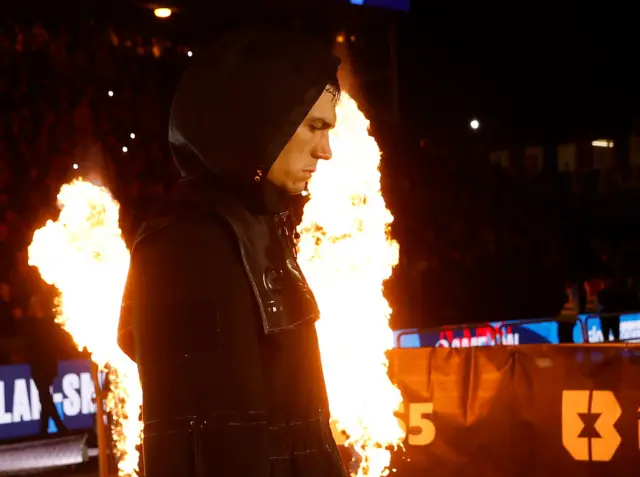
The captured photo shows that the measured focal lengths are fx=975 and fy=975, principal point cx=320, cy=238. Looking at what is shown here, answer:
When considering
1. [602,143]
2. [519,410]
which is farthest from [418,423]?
[602,143]

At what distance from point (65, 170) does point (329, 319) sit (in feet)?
25.2

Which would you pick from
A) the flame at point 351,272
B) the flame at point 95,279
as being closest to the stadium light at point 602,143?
the flame at point 351,272

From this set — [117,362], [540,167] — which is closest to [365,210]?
[117,362]

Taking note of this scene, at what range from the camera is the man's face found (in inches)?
80.5

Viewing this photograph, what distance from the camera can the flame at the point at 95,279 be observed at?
641 cm

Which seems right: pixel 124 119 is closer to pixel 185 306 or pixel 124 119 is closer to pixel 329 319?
pixel 329 319

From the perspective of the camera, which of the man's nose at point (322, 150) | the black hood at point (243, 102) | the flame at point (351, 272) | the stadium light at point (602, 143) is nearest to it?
the black hood at point (243, 102)

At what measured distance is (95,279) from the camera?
6.46m

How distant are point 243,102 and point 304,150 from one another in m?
0.19

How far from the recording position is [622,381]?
22.0 feet

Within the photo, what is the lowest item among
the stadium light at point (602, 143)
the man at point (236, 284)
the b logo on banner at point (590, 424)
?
the b logo on banner at point (590, 424)

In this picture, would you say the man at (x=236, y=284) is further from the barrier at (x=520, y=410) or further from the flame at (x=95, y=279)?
the barrier at (x=520, y=410)

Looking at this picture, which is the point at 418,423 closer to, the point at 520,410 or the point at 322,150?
the point at 520,410

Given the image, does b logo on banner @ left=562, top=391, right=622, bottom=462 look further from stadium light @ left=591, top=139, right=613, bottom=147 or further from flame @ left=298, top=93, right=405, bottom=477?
stadium light @ left=591, top=139, right=613, bottom=147
